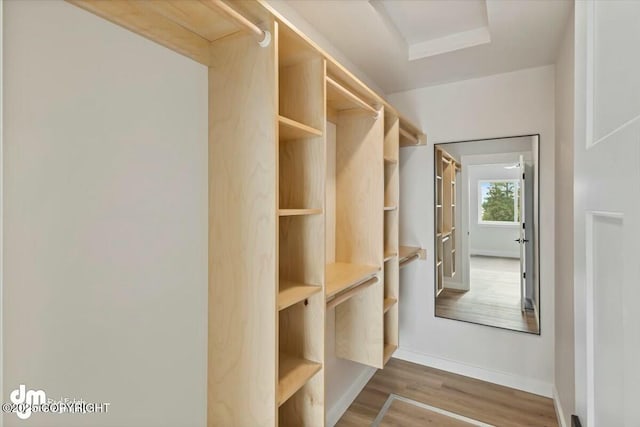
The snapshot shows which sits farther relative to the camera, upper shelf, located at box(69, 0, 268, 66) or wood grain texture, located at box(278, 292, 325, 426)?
wood grain texture, located at box(278, 292, 325, 426)

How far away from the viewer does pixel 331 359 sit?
210 centimetres

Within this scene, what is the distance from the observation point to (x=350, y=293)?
169 centimetres

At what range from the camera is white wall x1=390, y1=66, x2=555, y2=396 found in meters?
2.36

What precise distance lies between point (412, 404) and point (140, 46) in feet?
8.65

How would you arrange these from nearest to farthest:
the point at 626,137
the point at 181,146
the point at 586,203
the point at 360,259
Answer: the point at 626,137 → the point at 586,203 → the point at 181,146 → the point at 360,259

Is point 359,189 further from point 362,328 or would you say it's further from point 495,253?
point 495,253

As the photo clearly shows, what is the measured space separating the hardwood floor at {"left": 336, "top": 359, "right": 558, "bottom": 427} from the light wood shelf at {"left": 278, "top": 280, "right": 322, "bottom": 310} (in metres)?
1.34

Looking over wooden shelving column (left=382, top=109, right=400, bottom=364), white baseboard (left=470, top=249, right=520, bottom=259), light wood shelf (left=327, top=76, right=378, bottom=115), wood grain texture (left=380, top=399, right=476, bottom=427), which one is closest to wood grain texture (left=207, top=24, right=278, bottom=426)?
light wood shelf (left=327, top=76, right=378, bottom=115)

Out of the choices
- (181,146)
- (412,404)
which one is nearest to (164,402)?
(181,146)

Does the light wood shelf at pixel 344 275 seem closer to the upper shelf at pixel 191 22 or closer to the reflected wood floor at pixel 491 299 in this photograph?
the upper shelf at pixel 191 22

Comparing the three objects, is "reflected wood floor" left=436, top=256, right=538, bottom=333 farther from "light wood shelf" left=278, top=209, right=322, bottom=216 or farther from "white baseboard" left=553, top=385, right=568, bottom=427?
"light wood shelf" left=278, top=209, right=322, bottom=216

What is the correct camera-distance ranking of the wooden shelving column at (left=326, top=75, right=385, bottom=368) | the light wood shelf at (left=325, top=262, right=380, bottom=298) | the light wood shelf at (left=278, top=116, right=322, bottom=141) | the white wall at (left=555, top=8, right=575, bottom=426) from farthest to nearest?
1. the wooden shelving column at (left=326, top=75, right=385, bottom=368)
2. the white wall at (left=555, top=8, right=575, bottom=426)
3. the light wood shelf at (left=325, top=262, right=380, bottom=298)
4. the light wood shelf at (left=278, top=116, right=322, bottom=141)

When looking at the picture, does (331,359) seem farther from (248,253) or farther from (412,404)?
(248,253)

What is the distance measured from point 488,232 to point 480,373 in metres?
1.20
